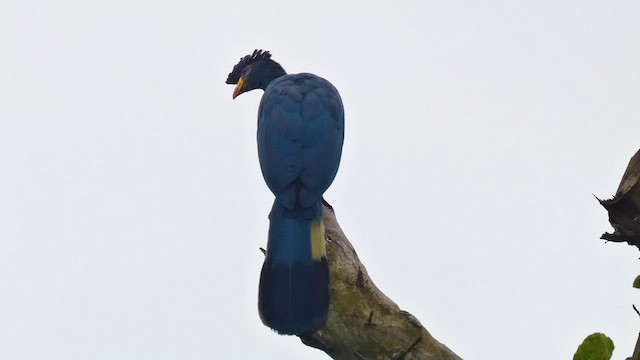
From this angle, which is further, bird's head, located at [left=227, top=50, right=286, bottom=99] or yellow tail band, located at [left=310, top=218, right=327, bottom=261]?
bird's head, located at [left=227, top=50, right=286, bottom=99]

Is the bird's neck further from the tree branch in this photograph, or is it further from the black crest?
the tree branch

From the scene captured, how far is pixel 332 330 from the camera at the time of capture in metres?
4.80

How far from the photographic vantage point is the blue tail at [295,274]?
4.86 m

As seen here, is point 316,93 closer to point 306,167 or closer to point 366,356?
point 306,167

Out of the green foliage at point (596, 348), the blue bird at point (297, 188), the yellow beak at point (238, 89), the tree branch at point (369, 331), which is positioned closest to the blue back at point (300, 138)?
the blue bird at point (297, 188)

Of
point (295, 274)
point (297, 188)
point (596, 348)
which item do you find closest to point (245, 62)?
point (297, 188)

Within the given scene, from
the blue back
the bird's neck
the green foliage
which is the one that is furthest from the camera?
the bird's neck

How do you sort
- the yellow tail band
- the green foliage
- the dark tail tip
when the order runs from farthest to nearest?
the yellow tail band, the dark tail tip, the green foliage

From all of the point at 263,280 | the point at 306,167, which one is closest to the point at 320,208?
the point at 306,167

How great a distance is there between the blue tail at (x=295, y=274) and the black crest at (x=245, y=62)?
269 cm

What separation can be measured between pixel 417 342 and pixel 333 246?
891mm

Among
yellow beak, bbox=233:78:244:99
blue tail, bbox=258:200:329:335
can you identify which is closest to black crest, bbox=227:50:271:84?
yellow beak, bbox=233:78:244:99

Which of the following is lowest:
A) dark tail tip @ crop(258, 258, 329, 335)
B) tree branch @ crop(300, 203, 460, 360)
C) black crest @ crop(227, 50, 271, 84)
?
tree branch @ crop(300, 203, 460, 360)

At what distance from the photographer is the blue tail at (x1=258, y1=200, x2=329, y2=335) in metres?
4.86
